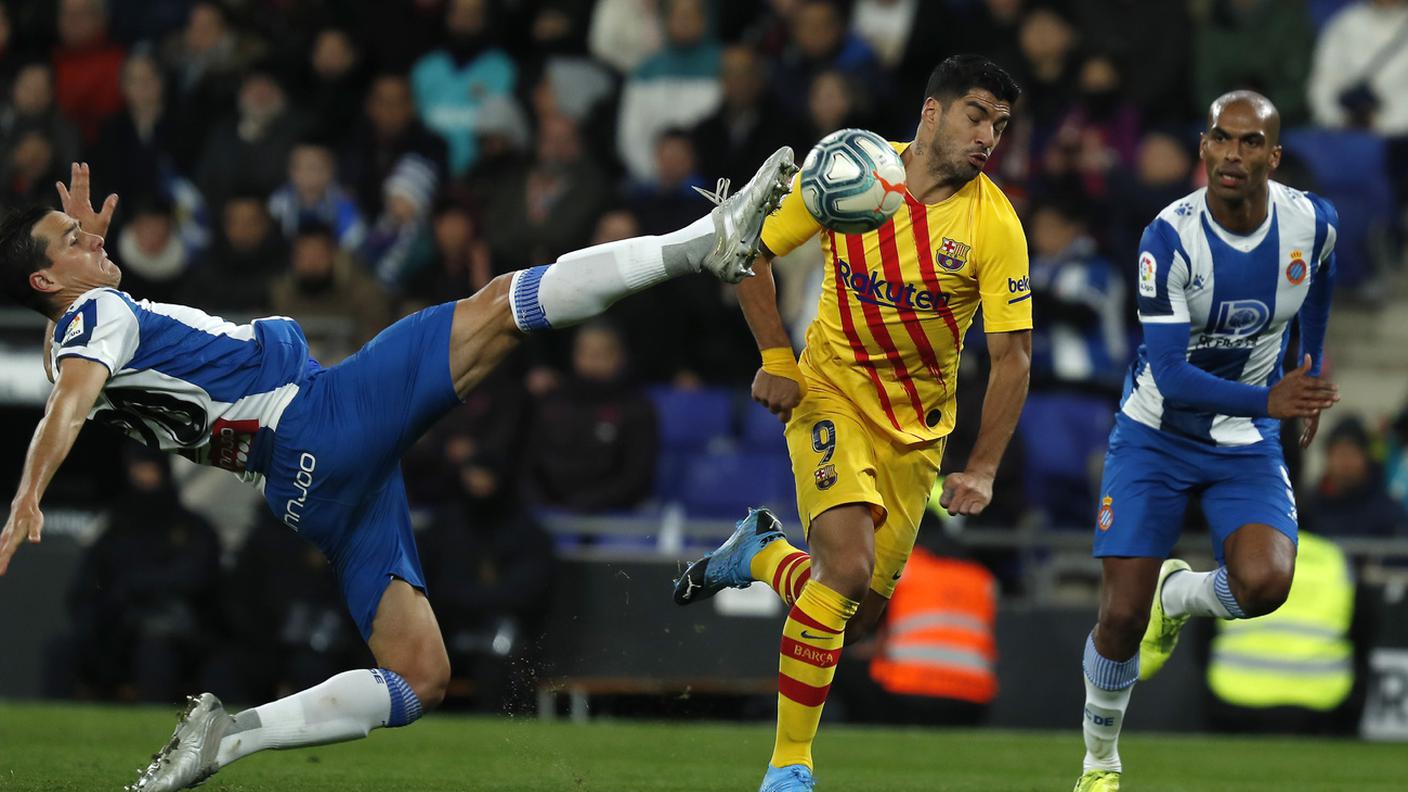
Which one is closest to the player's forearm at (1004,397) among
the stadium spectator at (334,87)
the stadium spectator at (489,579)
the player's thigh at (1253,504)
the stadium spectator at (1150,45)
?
the player's thigh at (1253,504)

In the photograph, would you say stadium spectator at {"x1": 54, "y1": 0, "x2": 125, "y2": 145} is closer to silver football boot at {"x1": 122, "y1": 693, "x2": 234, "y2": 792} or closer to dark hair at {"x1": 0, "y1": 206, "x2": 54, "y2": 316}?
dark hair at {"x1": 0, "y1": 206, "x2": 54, "y2": 316}

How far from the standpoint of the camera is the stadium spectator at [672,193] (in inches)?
572

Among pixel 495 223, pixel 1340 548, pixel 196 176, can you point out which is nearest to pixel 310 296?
pixel 495 223

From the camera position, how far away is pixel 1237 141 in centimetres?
789

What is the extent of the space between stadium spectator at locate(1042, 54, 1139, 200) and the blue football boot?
697cm

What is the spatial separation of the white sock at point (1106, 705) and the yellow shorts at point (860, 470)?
987mm

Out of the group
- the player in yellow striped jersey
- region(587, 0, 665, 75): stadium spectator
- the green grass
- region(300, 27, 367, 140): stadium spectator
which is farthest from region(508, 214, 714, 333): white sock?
region(300, 27, 367, 140): stadium spectator

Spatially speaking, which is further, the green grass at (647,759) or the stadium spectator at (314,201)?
the stadium spectator at (314,201)

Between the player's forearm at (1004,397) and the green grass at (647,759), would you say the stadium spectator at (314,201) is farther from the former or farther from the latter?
the player's forearm at (1004,397)

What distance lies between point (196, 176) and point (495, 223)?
2868mm

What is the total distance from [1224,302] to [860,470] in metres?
1.71

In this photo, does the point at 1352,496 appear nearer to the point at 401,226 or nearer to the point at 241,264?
the point at 401,226

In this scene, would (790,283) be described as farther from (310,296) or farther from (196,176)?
(196,176)

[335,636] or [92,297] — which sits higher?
[92,297]
